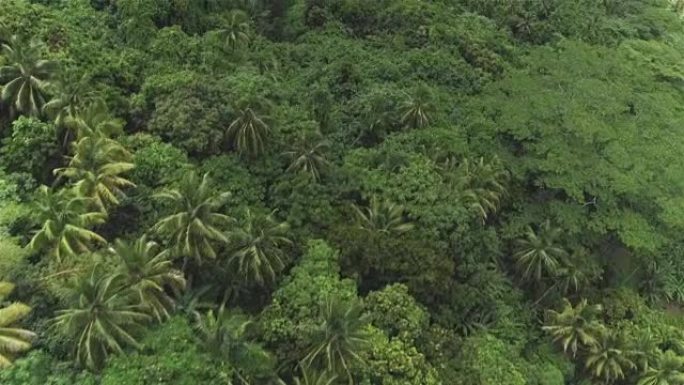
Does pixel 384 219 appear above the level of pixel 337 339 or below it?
below

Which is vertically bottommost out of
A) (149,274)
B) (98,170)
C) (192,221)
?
(149,274)

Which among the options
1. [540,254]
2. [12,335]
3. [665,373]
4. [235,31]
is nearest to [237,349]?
[12,335]

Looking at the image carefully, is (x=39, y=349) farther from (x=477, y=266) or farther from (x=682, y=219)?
(x=682, y=219)

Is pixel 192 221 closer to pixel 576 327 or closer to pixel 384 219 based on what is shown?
pixel 384 219

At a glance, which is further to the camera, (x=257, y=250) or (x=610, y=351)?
(x=610, y=351)

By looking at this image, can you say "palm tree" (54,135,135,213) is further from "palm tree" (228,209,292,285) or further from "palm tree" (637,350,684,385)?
"palm tree" (637,350,684,385)

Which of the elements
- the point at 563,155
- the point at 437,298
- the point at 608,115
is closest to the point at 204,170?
the point at 437,298

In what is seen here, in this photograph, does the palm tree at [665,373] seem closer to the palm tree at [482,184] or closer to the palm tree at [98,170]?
the palm tree at [482,184]

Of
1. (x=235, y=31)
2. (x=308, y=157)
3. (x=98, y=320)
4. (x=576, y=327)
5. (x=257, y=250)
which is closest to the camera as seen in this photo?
(x=98, y=320)
